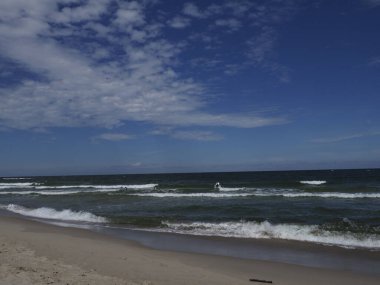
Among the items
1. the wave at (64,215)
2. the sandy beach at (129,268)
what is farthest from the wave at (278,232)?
the wave at (64,215)

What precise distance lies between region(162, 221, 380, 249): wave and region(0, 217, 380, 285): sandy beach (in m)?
3.45

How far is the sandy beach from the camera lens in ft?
22.6

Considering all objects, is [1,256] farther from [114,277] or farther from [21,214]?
[21,214]

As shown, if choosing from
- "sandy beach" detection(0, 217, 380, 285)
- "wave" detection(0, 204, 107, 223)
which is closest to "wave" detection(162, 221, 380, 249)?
"sandy beach" detection(0, 217, 380, 285)

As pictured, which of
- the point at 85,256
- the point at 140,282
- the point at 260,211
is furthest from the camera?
the point at 260,211

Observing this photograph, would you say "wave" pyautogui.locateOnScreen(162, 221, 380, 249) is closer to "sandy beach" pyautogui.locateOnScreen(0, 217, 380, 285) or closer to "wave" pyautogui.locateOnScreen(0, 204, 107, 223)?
"sandy beach" pyautogui.locateOnScreen(0, 217, 380, 285)

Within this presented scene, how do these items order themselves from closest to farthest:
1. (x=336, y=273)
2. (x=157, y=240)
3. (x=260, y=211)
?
(x=336, y=273), (x=157, y=240), (x=260, y=211)

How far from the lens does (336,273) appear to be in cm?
834

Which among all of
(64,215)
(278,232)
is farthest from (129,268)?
(64,215)

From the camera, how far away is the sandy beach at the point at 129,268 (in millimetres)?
6891

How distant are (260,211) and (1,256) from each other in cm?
1317

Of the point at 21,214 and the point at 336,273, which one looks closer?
the point at 336,273

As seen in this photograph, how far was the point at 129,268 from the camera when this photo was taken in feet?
26.3

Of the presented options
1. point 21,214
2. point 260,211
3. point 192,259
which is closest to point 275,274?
point 192,259
